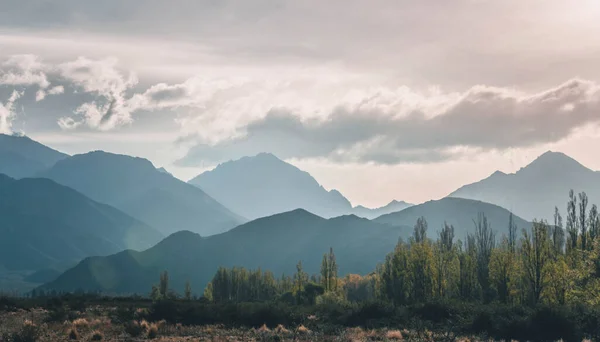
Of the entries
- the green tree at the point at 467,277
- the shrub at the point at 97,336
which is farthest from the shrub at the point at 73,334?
the green tree at the point at 467,277

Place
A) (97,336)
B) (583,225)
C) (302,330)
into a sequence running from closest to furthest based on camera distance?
(97,336) → (302,330) → (583,225)

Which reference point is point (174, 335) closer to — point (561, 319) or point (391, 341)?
point (391, 341)

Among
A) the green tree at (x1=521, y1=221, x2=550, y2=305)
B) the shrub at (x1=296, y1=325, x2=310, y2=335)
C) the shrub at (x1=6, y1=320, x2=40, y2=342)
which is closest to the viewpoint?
the shrub at (x1=6, y1=320, x2=40, y2=342)

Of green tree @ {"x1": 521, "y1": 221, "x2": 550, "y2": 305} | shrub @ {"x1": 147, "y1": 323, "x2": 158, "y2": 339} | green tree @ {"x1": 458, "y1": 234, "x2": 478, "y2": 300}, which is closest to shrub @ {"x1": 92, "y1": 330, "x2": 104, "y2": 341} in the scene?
shrub @ {"x1": 147, "y1": 323, "x2": 158, "y2": 339}

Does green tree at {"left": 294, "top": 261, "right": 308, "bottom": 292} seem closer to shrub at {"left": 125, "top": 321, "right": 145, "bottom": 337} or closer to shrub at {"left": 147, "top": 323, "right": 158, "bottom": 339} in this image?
shrub at {"left": 125, "top": 321, "right": 145, "bottom": 337}

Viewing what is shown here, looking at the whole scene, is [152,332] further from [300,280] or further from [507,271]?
[300,280]

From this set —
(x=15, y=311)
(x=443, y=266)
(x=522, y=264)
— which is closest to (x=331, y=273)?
(x=443, y=266)

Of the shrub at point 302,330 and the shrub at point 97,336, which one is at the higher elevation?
the shrub at point 97,336

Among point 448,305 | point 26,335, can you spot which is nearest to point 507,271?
point 448,305

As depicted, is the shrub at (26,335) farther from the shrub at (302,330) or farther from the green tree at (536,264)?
the green tree at (536,264)

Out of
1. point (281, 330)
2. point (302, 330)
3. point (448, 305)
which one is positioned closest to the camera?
point (302, 330)

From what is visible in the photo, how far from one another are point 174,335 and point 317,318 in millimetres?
18304

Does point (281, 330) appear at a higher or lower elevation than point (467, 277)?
lower

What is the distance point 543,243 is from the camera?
69625mm
